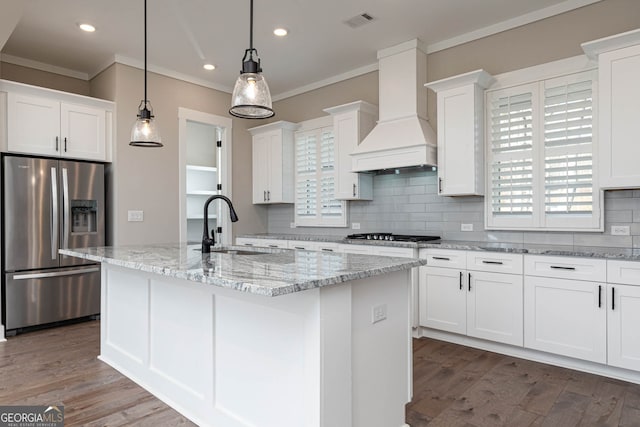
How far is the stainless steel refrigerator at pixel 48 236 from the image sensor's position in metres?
3.92

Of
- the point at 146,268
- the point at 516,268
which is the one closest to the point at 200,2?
the point at 146,268

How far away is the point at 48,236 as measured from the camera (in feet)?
13.5

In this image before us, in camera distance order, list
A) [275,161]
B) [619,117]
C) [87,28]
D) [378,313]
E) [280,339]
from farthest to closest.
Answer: [275,161]
[87,28]
[619,117]
[378,313]
[280,339]

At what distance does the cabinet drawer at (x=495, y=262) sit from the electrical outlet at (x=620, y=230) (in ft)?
→ 2.58

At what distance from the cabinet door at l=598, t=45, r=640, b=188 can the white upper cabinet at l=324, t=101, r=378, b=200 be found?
7.57 feet

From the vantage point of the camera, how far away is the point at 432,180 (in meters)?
4.32

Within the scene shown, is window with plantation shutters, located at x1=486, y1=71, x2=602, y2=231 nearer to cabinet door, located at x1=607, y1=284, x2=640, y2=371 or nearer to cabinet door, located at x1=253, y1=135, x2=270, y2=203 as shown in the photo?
cabinet door, located at x1=607, y1=284, x2=640, y2=371

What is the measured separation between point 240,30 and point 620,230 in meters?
3.82

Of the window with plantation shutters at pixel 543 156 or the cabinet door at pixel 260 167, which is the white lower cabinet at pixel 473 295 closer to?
the window with plantation shutters at pixel 543 156

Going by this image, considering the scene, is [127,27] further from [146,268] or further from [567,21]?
[567,21]

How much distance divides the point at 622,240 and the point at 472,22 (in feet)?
7.65

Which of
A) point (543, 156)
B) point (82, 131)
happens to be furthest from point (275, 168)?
point (543, 156)

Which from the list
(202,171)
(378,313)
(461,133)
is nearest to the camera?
(378,313)

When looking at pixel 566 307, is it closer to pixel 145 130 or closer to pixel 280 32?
pixel 145 130
